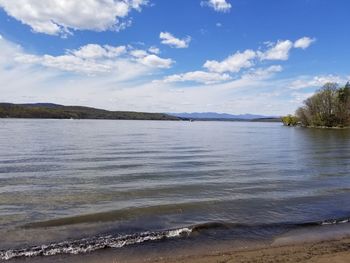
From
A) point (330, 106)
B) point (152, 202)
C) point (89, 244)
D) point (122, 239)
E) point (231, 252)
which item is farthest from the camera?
point (330, 106)

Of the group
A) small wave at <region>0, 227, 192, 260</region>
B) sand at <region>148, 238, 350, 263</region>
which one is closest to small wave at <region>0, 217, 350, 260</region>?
small wave at <region>0, 227, 192, 260</region>

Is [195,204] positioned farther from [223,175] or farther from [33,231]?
[223,175]

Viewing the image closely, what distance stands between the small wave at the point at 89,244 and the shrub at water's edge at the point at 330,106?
146 metres

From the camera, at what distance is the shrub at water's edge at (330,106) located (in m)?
146

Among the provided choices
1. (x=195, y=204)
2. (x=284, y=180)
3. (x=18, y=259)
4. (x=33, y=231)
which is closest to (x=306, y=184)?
(x=284, y=180)

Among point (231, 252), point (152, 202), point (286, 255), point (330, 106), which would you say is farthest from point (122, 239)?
point (330, 106)

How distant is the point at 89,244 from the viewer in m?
10.8

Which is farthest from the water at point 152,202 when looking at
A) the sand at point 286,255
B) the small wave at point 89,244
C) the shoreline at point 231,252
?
the sand at point 286,255

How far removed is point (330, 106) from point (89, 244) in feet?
496

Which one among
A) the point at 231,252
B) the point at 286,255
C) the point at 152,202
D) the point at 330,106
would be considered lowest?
the point at 152,202

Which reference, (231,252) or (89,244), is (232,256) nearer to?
(231,252)

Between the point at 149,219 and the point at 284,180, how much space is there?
457 inches

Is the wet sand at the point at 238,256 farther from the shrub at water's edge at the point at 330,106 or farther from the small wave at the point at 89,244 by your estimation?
the shrub at water's edge at the point at 330,106

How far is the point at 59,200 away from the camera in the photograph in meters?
16.7
